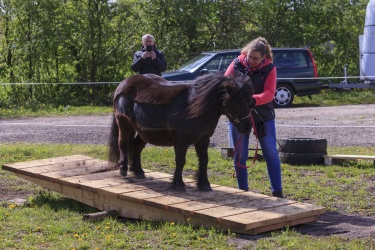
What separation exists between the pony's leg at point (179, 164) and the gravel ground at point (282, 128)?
2234mm

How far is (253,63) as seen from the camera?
736 cm

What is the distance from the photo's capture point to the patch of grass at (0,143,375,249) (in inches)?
238

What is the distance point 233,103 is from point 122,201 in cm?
151

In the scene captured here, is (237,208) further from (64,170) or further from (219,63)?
(219,63)

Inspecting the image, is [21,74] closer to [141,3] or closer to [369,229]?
[141,3]

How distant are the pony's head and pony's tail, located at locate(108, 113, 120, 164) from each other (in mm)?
1678

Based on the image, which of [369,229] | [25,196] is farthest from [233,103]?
[25,196]

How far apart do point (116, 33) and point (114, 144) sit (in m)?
14.2

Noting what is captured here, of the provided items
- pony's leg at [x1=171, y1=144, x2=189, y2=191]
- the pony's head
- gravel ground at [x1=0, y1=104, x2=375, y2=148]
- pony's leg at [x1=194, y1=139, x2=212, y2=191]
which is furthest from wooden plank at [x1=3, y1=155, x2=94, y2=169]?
gravel ground at [x1=0, y1=104, x2=375, y2=148]

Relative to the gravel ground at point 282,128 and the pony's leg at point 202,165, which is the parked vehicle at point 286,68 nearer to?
the gravel ground at point 282,128

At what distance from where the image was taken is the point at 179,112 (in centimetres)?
710

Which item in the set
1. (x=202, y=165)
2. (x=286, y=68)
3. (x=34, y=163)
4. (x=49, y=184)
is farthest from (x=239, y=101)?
(x=286, y=68)

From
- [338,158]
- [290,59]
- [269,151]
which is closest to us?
[269,151]

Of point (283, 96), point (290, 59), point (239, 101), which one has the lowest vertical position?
point (283, 96)
